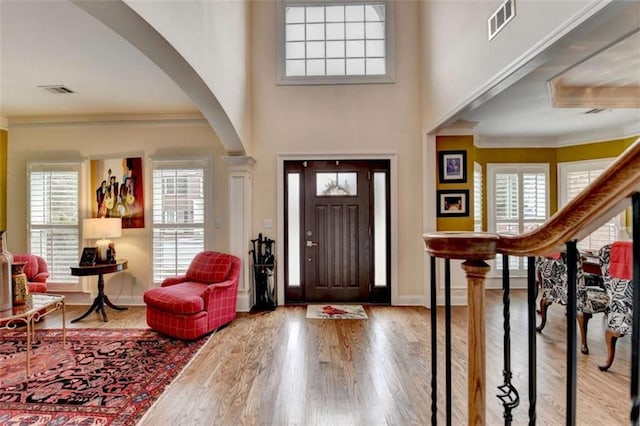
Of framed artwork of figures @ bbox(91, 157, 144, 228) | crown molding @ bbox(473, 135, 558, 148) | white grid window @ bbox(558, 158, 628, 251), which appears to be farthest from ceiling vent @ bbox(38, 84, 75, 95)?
white grid window @ bbox(558, 158, 628, 251)

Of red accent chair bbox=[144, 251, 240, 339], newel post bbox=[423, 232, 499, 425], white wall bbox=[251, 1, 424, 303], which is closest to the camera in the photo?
newel post bbox=[423, 232, 499, 425]

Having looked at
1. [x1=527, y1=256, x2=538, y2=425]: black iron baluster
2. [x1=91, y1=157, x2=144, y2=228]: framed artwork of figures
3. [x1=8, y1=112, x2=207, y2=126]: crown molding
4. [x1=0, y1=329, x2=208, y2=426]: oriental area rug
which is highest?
[x1=8, y1=112, x2=207, y2=126]: crown molding

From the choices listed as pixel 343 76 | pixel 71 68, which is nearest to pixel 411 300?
pixel 343 76

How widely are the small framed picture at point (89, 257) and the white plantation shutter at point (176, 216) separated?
2.41 ft

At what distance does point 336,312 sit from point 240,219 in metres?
1.82

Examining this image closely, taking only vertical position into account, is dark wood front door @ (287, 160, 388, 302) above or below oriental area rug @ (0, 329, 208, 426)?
above

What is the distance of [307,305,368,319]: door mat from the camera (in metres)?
4.25

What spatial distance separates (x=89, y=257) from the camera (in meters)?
4.34

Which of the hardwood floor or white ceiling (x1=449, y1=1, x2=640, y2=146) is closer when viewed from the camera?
white ceiling (x1=449, y1=1, x2=640, y2=146)

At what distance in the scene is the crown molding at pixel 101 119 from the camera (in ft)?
15.8

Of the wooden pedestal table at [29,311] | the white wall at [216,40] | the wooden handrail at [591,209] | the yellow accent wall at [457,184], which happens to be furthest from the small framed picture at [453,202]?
the wooden pedestal table at [29,311]

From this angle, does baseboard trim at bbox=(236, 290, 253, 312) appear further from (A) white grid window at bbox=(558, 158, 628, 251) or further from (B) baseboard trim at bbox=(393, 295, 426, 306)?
(A) white grid window at bbox=(558, 158, 628, 251)

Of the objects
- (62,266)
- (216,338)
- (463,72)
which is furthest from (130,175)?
(463,72)

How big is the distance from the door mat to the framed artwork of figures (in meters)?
2.80
